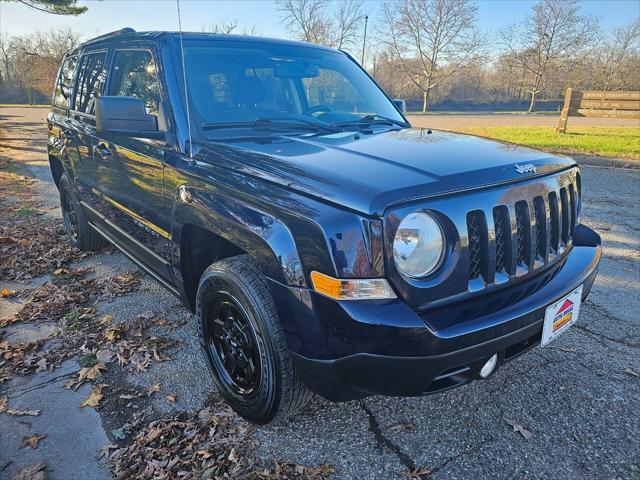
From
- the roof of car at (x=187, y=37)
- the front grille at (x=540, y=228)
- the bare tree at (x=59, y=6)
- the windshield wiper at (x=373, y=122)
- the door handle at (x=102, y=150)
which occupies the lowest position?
the front grille at (x=540, y=228)

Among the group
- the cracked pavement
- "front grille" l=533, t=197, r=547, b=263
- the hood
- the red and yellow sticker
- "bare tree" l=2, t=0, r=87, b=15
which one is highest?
"bare tree" l=2, t=0, r=87, b=15

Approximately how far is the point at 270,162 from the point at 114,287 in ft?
8.28

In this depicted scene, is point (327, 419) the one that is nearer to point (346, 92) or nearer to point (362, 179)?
point (362, 179)

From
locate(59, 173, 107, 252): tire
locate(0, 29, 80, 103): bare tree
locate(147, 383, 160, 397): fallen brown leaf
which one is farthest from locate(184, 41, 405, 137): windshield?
locate(0, 29, 80, 103): bare tree

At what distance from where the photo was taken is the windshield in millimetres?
2641

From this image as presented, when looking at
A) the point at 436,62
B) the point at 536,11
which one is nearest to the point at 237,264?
the point at 436,62

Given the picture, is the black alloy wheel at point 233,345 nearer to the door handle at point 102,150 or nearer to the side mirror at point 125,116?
the side mirror at point 125,116

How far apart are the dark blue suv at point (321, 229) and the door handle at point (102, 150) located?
81 millimetres

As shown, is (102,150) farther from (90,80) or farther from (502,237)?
(502,237)

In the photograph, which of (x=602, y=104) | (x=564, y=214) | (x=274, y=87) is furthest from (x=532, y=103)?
(x=564, y=214)

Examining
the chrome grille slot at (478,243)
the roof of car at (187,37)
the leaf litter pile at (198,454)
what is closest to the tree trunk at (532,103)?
the roof of car at (187,37)

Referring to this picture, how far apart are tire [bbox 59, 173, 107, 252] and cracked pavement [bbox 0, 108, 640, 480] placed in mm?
1909

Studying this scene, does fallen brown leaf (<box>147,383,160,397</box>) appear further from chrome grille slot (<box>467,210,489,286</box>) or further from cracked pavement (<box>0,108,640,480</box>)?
chrome grille slot (<box>467,210,489,286</box>)

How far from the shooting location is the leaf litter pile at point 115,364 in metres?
2.00
